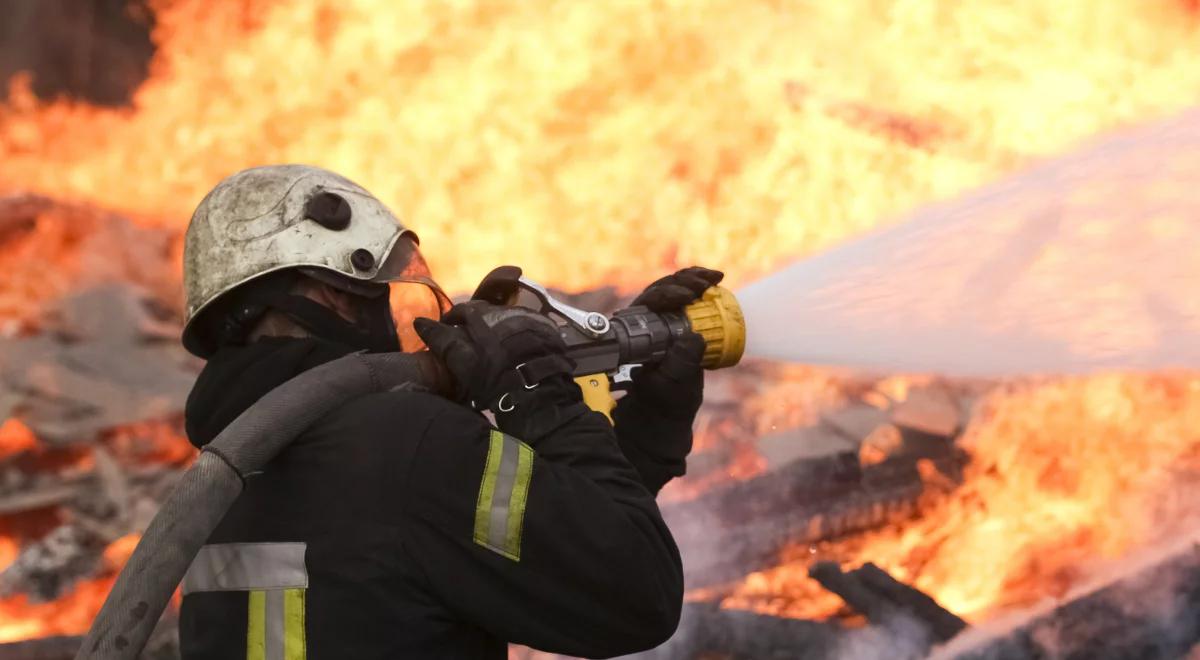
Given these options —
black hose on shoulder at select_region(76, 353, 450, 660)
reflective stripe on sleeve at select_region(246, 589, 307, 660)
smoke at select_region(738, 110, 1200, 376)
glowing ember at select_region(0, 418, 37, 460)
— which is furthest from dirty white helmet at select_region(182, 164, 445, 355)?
glowing ember at select_region(0, 418, 37, 460)

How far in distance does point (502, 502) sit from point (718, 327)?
3.23 feet

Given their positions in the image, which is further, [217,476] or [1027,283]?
[1027,283]

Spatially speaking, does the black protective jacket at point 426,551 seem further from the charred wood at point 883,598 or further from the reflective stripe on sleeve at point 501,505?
the charred wood at point 883,598

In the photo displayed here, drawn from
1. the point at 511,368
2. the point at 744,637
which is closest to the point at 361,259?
the point at 511,368

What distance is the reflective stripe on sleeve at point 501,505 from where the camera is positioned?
2002mm

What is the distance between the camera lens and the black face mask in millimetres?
2387

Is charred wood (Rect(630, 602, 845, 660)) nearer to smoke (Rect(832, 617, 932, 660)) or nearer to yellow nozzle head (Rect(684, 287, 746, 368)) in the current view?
smoke (Rect(832, 617, 932, 660))

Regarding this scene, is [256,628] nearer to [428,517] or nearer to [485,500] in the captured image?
[428,517]

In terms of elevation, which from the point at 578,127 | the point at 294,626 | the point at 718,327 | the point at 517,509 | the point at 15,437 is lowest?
the point at 294,626

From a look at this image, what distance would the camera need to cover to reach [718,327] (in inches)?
111

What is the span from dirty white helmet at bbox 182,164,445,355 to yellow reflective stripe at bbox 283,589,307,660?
27.9 inches

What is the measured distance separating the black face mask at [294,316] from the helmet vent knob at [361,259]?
8cm

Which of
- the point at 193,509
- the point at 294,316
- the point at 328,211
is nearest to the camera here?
the point at 193,509

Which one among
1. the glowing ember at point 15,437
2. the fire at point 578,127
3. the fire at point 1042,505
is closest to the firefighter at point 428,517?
the fire at point 1042,505
